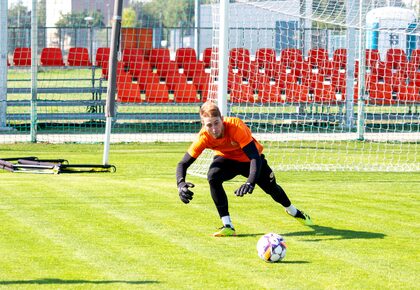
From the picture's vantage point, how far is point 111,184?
14227 mm

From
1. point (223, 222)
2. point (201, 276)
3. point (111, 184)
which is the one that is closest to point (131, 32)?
point (111, 184)

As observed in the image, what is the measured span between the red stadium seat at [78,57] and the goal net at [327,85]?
3.88 m

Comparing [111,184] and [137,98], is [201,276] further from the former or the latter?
[137,98]

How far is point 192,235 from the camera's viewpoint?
33.2 feet

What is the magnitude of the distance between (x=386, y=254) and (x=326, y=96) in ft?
53.0

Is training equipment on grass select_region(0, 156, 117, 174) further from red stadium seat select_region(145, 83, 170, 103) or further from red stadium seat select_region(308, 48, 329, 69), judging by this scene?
red stadium seat select_region(308, 48, 329, 69)

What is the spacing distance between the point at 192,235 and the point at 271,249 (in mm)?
1598

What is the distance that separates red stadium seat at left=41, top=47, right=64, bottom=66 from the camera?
26.2 m

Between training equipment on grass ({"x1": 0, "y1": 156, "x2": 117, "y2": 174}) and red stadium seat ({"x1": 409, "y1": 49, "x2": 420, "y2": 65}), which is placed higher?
red stadium seat ({"x1": 409, "y1": 49, "x2": 420, "y2": 65})

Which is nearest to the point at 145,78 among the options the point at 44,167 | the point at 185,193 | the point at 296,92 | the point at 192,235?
the point at 296,92

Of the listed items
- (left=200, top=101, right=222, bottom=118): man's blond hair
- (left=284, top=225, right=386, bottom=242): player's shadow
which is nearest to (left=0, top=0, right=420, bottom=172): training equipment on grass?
(left=284, top=225, right=386, bottom=242): player's shadow

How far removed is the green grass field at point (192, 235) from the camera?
26.5 feet

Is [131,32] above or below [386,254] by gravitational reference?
above

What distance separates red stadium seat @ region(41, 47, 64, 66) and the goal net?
15.2ft
